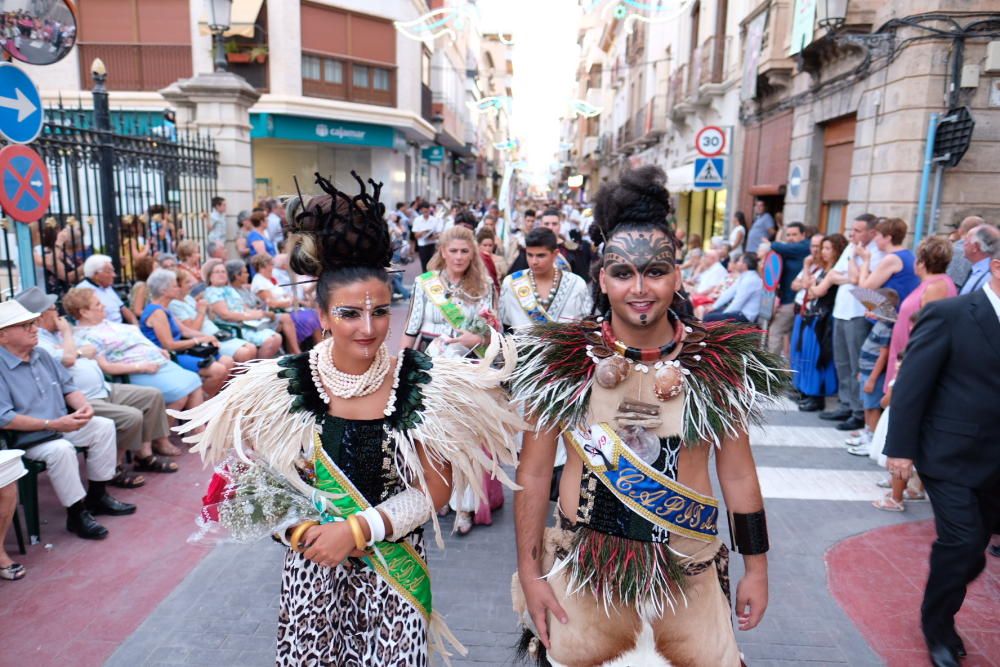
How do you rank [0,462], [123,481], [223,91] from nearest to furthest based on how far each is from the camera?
1. [0,462]
2. [123,481]
3. [223,91]

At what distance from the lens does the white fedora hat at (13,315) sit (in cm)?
438

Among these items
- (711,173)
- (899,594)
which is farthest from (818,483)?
(711,173)

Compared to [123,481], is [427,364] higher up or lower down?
higher up

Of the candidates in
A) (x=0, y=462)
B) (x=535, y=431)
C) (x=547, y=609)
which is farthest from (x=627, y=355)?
(x=0, y=462)

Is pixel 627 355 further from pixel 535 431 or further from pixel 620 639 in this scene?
pixel 620 639

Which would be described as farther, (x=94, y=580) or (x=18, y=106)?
(x=18, y=106)

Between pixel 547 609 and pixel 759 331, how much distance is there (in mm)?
1174

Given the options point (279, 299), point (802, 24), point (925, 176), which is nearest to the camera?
point (279, 299)

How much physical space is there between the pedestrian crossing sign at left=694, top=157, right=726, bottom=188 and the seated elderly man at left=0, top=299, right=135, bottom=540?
9864mm

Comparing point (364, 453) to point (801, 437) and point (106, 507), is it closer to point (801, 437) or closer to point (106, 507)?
point (106, 507)

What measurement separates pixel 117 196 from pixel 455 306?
5.85 metres

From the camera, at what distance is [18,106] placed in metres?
5.41

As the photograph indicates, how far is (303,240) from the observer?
2.37 metres

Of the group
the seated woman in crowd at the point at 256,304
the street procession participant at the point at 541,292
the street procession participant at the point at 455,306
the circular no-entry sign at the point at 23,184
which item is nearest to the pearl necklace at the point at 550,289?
the street procession participant at the point at 541,292
